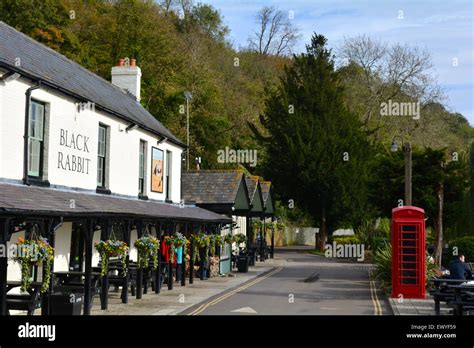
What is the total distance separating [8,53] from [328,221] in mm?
43896

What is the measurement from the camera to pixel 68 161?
57.5ft

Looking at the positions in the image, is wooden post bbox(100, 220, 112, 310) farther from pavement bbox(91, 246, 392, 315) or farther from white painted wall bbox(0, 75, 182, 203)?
white painted wall bbox(0, 75, 182, 203)

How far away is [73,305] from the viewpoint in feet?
42.3

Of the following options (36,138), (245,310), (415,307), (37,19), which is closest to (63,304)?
(36,138)

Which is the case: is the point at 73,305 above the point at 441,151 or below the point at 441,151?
below

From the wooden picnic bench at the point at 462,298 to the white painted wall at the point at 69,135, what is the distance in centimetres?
1055

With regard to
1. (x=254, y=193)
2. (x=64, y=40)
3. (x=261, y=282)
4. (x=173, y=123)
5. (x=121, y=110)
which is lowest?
(x=261, y=282)

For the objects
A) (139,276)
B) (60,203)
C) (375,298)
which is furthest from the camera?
(375,298)

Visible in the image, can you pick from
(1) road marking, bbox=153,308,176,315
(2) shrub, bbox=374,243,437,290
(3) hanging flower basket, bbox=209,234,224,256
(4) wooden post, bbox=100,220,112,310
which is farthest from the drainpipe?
(2) shrub, bbox=374,243,437,290

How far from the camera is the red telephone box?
1941cm

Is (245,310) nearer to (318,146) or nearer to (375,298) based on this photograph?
(375,298)

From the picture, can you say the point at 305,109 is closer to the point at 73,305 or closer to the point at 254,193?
the point at 254,193

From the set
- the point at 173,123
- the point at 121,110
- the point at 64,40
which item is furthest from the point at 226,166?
the point at 121,110

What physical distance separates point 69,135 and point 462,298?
11356 mm
